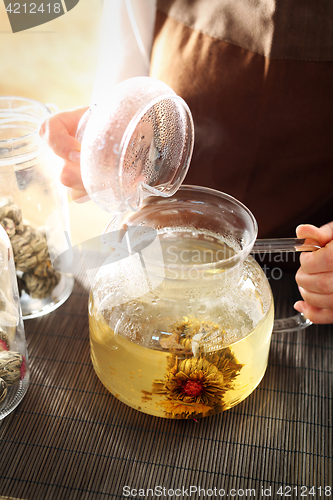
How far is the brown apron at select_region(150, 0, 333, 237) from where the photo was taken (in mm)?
729

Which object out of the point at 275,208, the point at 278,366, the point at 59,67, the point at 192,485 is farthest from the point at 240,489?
the point at 59,67

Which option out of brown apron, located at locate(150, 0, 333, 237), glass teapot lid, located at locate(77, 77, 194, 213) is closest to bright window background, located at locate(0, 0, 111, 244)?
brown apron, located at locate(150, 0, 333, 237)

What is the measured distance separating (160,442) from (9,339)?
0.23 metres

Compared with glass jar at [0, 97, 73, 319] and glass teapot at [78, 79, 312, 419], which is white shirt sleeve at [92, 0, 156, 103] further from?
glass teapot at [78, 79, 312, 419]

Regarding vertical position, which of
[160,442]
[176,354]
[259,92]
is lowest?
[160,442]

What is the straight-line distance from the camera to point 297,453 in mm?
506

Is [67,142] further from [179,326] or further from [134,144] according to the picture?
[179,326]

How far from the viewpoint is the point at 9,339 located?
539 millimetres

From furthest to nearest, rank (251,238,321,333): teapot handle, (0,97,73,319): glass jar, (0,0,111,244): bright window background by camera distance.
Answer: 1. (0,0,111,244): bright window background
2. (0,97,73,319): glass jar
3. (251,238,321,333): teapot handle

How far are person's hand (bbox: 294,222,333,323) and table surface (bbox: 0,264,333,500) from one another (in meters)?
0.07

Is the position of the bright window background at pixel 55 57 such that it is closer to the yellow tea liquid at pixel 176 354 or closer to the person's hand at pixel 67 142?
the person's hand at pixel 67 142

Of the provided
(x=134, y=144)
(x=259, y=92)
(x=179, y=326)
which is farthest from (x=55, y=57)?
(x=179, y=326)

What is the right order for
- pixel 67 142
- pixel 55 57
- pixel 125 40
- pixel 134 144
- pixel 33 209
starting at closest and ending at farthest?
pixel 134 144, pixel 67 142, pixel 33 209, pixel 125 40, pixel 55 57

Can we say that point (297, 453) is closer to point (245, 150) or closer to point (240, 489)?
point (240, 489)
